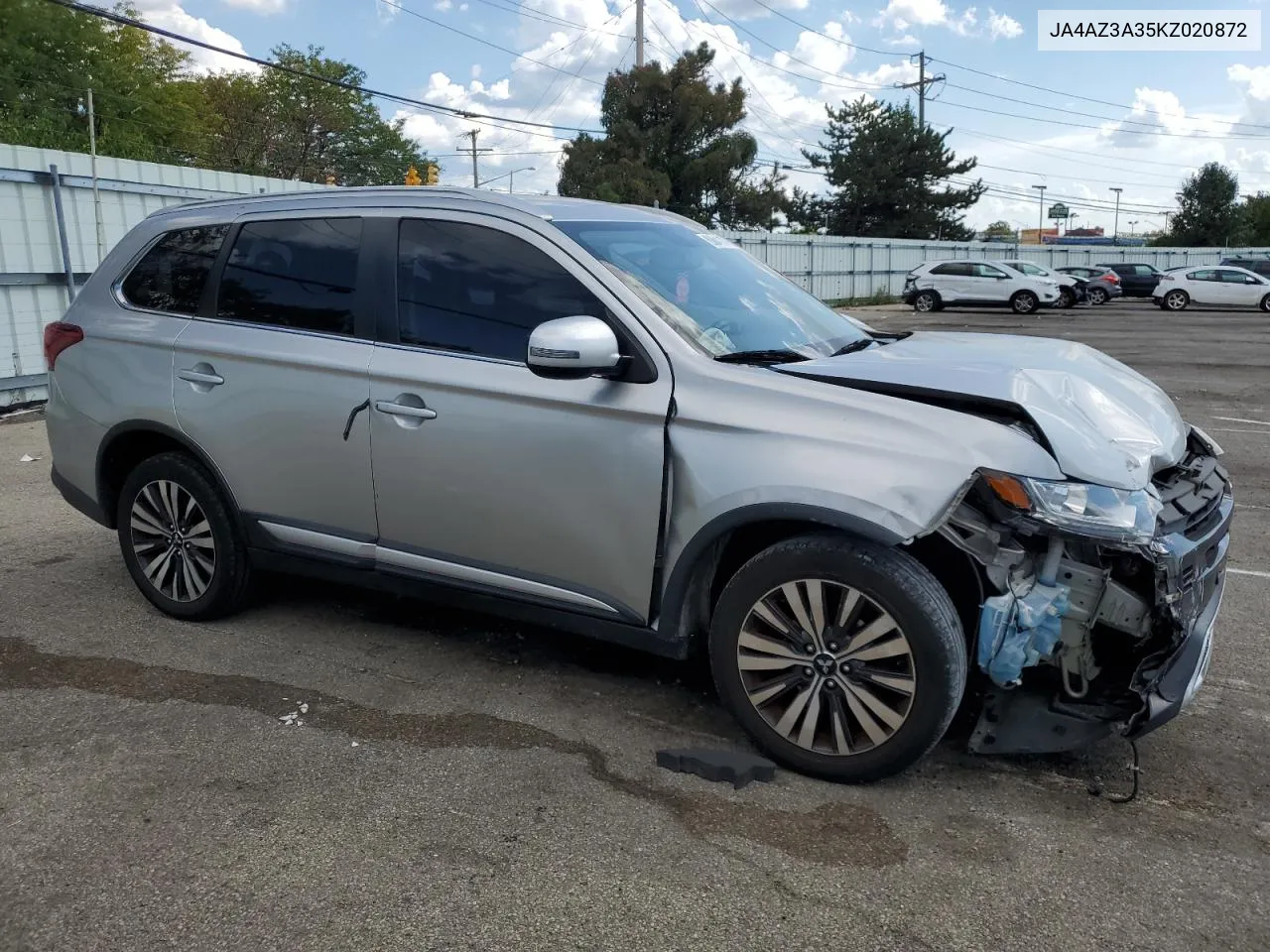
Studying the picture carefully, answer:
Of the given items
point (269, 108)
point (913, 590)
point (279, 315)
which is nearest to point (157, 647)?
point (279, 315)

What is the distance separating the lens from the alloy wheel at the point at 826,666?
3021 mm

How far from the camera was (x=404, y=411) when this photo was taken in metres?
3.78

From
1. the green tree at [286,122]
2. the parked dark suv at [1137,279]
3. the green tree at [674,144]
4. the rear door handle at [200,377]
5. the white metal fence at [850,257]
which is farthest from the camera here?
the green tree at [286,122]

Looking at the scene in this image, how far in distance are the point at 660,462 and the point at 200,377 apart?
7.12 feet

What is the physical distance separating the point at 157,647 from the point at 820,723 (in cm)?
283

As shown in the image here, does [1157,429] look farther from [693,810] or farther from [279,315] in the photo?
[279,315]

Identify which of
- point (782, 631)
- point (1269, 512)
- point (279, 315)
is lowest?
point (1269, 512)

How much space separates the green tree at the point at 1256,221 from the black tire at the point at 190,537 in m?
85.5

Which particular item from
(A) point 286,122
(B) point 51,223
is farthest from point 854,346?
(A) point 286,122

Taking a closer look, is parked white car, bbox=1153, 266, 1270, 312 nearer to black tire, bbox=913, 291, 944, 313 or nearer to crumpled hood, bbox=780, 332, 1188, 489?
black tire, bbox=913, 291, 944, 313

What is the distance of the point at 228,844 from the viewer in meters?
2.88

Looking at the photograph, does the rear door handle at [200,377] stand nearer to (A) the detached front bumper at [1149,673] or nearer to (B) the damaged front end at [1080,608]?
(B) the damaged front end at [1080,608]

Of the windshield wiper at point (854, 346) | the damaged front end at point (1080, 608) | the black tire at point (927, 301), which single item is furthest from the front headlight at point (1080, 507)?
the black tire at point (927, 301)

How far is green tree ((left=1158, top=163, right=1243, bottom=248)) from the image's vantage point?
7325 centimetres
